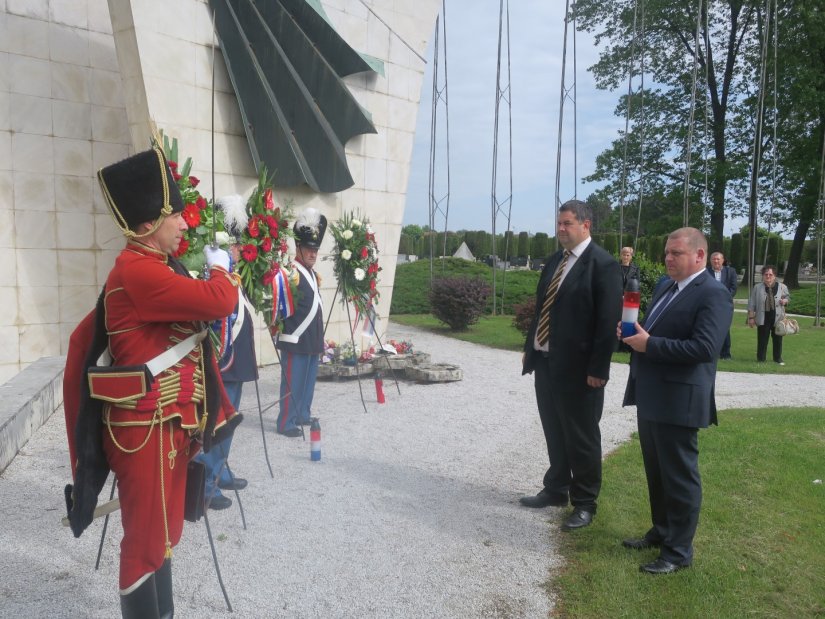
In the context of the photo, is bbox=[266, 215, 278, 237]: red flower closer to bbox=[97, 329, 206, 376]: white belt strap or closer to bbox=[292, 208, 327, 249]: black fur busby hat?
bbox=[292, 208, 327, 249]: black fur busby hat

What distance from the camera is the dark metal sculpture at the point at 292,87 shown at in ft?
28.8

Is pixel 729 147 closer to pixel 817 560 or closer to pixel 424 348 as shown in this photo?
pixel 424 348

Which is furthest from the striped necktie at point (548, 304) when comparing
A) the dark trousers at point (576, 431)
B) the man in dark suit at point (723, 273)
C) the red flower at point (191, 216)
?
the man in dark suit at point (723, 273)

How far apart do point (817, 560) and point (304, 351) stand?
15.2 feet

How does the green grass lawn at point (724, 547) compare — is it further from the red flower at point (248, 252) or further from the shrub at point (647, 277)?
the shrub at point (647, 277)

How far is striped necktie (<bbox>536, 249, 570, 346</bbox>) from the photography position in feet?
14.9

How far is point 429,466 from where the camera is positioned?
579cm

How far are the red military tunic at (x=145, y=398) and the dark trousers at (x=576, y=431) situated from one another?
100.0 inches

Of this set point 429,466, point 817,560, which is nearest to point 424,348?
point 429,466

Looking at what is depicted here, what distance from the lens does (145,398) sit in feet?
8.86

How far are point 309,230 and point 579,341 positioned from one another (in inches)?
131

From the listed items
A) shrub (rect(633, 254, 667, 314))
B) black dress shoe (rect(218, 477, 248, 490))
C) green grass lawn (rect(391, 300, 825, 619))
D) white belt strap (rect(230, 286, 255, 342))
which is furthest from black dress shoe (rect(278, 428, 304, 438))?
shrub (rect(633, 254, 667, 314))

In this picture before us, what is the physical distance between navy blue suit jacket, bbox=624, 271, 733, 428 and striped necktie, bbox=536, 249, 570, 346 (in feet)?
2.89

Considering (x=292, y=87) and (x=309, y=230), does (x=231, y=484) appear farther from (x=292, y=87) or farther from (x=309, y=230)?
(x=292, y=87)
